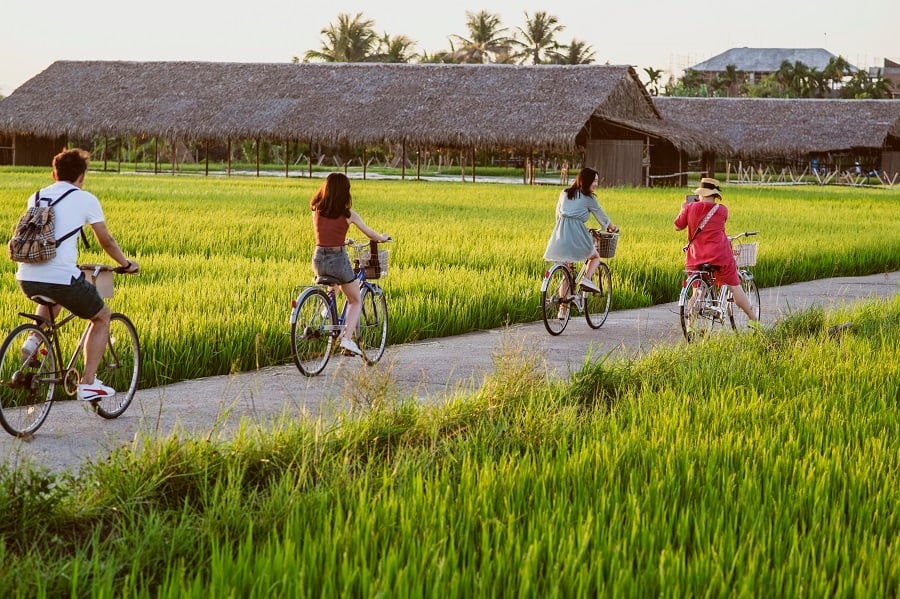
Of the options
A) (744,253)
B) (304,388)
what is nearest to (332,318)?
(304,388)

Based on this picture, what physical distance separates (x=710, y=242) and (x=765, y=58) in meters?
109

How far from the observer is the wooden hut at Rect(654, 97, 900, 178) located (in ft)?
165

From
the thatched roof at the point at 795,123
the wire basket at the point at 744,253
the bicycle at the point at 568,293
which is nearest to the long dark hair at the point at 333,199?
the bicycle at the point at 568,293

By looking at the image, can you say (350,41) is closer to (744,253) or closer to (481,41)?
(481,41)

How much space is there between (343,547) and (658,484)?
1103mm

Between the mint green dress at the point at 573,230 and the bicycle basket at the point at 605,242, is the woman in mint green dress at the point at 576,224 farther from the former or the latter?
the bicycle basket at the point at 605,242

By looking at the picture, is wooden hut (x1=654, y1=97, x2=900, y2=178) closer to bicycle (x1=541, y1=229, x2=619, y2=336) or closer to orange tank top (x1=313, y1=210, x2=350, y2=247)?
bicycle (x1=541, y1=229, x2=619, y2=336)

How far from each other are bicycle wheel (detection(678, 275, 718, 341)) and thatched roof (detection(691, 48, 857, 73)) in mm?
105670

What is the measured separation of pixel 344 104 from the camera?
42.3 m

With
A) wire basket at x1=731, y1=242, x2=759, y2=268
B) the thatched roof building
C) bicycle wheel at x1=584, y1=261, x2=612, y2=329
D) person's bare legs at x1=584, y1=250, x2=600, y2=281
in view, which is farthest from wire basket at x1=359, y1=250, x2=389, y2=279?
the thatched roof building

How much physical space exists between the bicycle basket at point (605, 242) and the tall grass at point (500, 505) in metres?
3.44

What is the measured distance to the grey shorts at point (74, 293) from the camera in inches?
202

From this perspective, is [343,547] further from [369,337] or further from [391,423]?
[369,337]

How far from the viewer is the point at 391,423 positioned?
4.90 meters
